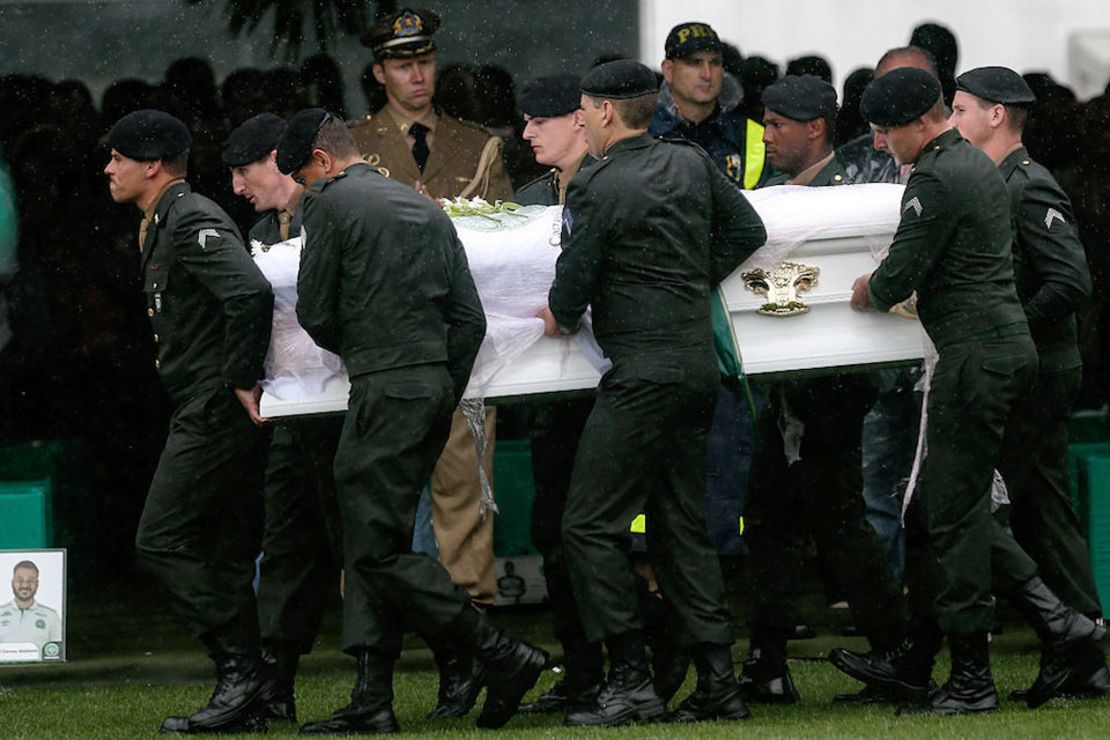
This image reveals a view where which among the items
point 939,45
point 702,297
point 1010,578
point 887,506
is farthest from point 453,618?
point 939,45

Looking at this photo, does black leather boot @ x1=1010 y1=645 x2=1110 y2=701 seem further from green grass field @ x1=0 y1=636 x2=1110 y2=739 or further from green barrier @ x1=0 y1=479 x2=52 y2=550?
green barrier @ x1=0 y1=479 x2=52 y2=550

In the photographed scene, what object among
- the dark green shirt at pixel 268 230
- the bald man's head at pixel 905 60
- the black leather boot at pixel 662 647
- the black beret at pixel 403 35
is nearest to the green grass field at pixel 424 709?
the black leather boot at pixel 662 647

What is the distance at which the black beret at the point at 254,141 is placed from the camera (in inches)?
299

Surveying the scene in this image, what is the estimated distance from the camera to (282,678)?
24.7 ft

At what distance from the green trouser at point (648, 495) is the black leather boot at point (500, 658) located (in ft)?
0.69

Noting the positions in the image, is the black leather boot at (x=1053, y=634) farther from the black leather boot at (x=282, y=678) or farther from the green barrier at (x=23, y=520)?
the green barrier at (x=23, y=520)

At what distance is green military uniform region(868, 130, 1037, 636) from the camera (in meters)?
6.89

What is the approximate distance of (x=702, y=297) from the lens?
7.05 meters

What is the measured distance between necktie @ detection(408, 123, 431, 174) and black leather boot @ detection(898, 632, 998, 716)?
303 centimetres

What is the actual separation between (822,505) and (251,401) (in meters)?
1.84

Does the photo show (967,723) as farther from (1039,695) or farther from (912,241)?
(912,241)

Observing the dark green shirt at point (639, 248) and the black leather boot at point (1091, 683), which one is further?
the black leather boot at point (1091, 683)

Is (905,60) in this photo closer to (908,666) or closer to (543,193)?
(543,193)

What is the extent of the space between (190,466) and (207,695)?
1.47m
